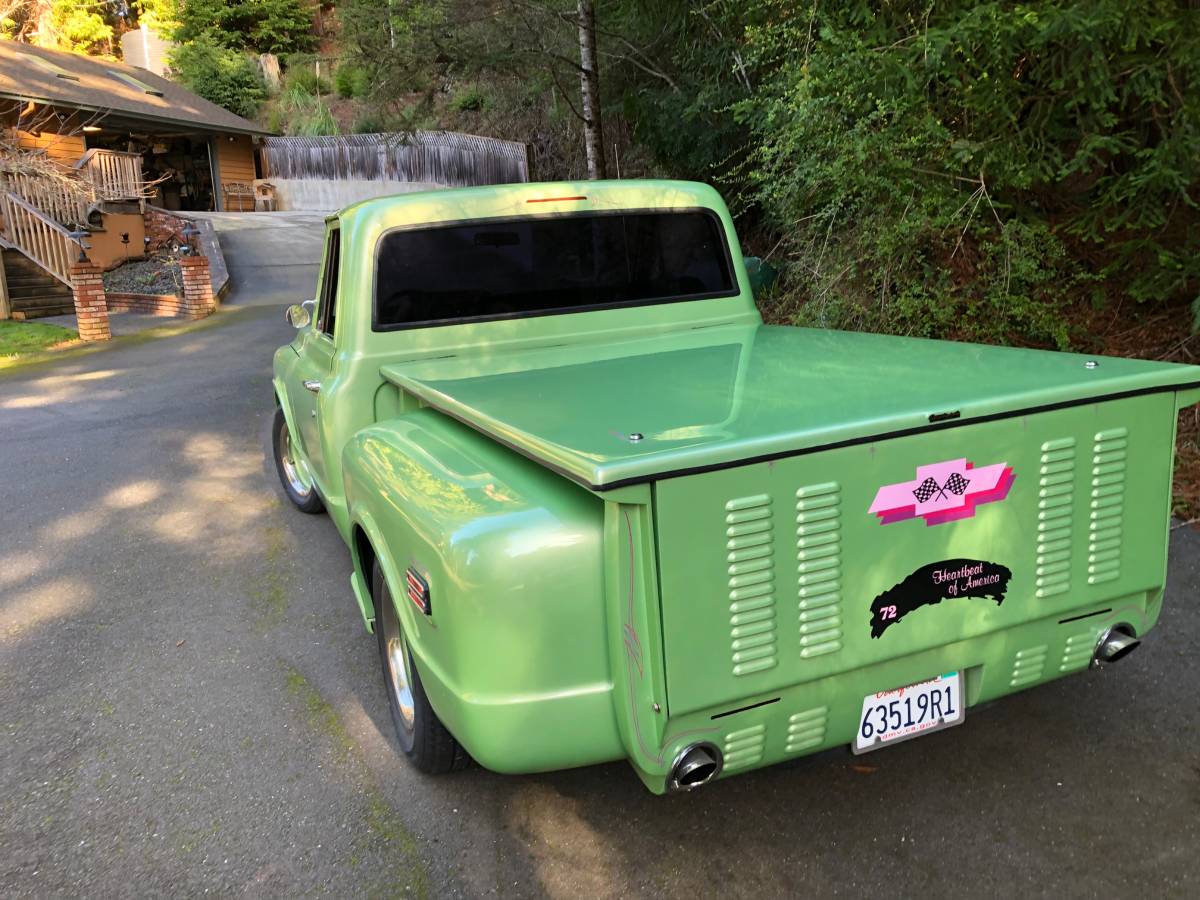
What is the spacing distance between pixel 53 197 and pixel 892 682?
2155cm

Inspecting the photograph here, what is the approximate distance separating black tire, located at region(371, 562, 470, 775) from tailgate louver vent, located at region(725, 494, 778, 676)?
39.4 inches

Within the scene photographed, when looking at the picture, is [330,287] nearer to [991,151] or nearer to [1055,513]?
[1055,513]

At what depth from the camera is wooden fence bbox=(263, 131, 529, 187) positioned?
95.6 ft

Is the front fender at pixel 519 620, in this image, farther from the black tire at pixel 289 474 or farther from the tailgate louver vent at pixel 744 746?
the black tire at pixel 289 474

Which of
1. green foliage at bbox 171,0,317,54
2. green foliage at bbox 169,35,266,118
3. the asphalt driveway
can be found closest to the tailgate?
the asphalt driveway

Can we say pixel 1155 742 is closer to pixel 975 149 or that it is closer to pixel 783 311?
pixel 975 149

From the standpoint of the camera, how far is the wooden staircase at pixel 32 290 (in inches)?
671

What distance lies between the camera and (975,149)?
233 inches

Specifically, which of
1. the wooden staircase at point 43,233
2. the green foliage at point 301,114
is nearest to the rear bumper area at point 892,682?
the wooden staircase at point 43,233

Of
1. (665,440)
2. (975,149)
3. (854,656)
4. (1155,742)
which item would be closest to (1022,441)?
→ (854,656)

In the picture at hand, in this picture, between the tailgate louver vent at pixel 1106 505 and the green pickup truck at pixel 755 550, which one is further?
the tailgate louver vent at pixel 1106 505

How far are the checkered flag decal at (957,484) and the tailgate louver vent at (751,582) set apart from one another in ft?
1.66

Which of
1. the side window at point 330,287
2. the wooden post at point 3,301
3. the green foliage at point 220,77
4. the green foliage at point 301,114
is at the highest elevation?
the green foliage at point 220,77

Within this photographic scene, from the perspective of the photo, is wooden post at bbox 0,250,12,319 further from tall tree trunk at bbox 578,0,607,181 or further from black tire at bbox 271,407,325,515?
black tire at bbox 271,407,325,515
